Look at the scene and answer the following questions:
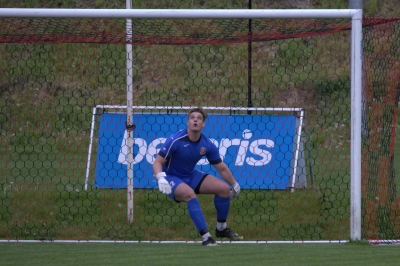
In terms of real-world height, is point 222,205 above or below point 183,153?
below

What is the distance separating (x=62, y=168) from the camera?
1013cm

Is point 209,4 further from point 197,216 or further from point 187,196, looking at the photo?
point 197,216

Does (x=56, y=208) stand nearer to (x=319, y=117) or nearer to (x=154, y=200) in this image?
(x=154, y=200)

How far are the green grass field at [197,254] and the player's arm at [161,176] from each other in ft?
1.73

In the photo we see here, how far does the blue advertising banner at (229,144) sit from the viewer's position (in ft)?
29.4

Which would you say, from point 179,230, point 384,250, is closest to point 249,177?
point 179,230

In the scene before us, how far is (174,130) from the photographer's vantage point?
9.14 m

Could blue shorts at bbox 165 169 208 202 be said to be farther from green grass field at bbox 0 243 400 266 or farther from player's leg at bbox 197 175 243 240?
green grass field at bbox 0 243 400 266

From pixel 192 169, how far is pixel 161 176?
2.21 feet

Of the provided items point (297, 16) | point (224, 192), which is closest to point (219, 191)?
point (224, 192)

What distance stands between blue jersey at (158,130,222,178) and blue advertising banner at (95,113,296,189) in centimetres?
161

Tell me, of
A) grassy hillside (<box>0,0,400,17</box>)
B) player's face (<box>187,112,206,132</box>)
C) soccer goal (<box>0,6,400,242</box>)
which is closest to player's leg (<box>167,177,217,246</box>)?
player's face (<box>187,112,206,132</box>)

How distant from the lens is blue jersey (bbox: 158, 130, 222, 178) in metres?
7.18

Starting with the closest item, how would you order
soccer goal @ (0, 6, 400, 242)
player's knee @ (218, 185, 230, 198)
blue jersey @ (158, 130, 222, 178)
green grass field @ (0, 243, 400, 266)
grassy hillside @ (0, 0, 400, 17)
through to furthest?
green grass field @ (0, 243, 400, 266) → blue jersey @ (158, 130, 222, 178) → player's knee @ (218, 185, 230, 198) → soccer goal @ (0, 6, 400, 242) → grassy hillside @ (0, 0, 400, 17)
